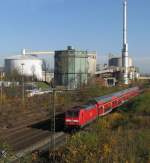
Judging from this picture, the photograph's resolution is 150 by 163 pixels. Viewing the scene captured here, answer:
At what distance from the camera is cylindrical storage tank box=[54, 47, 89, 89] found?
97.4 m

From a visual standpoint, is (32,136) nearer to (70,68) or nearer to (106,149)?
(106,149)

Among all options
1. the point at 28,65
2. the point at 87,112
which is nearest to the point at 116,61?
the point at 28,65

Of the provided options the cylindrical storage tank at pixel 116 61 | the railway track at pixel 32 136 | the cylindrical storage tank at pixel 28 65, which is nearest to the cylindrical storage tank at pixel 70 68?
the cylindrical storage tank at pixel 28 65

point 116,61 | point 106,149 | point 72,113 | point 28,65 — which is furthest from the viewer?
point 116,61

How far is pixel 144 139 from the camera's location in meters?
19.3

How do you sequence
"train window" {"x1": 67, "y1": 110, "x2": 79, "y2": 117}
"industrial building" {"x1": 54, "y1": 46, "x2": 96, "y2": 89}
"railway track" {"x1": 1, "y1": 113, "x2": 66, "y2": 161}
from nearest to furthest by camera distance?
1. "railway track" {"x1": 1, "y1": 113, "x2": 66, "y2": 161}
2. "train window" {"x1": 67, "y1": 110, "x2": 79, "y2": 117}
3. "industrial building" {"x1": 54, "y1": 46, "x2": 96, "y2": 89}

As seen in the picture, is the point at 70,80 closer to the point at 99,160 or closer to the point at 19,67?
the point at 19,67

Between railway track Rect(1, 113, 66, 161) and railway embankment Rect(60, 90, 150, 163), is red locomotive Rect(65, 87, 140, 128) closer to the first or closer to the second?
railway track Rect(1, 113, 66, 161)

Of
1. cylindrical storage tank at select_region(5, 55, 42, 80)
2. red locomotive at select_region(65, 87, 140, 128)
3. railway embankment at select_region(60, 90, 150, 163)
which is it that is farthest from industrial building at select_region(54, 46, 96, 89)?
railway embankment at select_region(60, 90, 150, 163)

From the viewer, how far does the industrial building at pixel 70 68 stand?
97.4 metres

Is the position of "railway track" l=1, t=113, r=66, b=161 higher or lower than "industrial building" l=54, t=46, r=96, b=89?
lower

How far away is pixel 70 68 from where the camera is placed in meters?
99.6

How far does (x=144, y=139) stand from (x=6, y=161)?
8976 millimetres

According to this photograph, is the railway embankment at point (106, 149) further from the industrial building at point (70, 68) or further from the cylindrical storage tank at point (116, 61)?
the cylindrical storage tank at point (116, 61)
